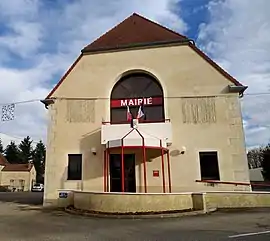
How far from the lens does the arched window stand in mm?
15578

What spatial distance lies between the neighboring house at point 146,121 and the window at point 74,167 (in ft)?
0.16

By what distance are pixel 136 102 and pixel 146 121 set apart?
1.19 meters

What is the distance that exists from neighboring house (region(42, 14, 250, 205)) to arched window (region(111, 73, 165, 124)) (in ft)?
0.17

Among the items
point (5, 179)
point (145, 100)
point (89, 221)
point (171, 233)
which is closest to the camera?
point (171, 233)

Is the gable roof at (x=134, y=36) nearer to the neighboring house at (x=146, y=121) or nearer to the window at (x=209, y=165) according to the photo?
the neighboring house at (x=146, y=121)

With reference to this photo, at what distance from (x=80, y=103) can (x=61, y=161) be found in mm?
3118

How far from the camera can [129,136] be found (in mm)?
13664

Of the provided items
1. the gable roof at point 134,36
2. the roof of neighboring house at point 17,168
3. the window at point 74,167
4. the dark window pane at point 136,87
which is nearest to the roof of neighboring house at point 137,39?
the gable roof at point 134,36

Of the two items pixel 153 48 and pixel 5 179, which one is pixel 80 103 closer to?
pixel 153 48

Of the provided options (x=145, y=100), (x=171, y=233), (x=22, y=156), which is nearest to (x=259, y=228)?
(x=171, y=233)

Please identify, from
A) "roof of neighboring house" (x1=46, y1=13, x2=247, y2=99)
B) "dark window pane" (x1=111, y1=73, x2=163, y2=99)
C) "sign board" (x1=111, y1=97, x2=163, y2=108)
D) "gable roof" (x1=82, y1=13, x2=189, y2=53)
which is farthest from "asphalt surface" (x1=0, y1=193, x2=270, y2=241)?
"gable roof" (x1=82, y1=13, x2=189, y2=53)

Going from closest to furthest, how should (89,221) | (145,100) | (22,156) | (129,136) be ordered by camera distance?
(89,221), (129,136), (145,100), (22,156)

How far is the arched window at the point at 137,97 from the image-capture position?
15.6 m

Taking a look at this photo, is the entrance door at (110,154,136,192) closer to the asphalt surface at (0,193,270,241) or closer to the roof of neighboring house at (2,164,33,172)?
the asphalt surface at (0,193,270,241)
